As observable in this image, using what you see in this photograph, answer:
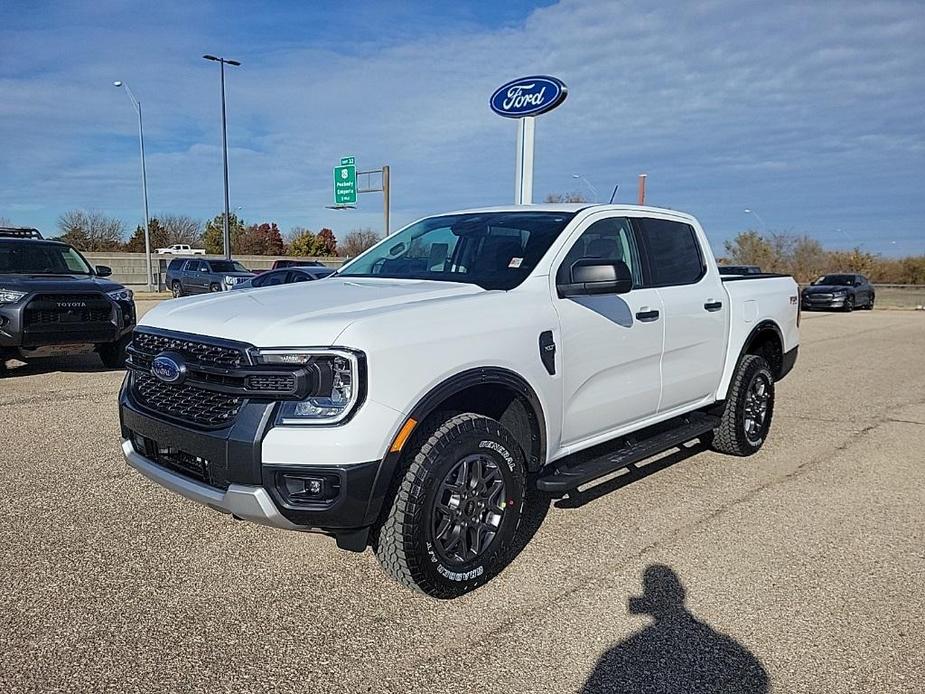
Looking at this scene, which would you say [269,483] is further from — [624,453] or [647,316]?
[647,316]

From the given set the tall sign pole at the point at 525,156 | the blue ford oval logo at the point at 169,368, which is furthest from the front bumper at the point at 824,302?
the blue ford oval logo at the point at 169,368

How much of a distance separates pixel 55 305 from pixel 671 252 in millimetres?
6723

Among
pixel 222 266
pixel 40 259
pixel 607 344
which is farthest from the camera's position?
pixel 222 266

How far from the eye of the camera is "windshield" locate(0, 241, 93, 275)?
Result: 8977 millimetres

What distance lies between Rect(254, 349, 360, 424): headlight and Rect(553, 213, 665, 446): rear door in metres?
1.35

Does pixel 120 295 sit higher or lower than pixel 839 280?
higher

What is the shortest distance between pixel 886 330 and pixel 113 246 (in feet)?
186

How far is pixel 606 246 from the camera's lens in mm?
4629

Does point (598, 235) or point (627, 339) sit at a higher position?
point (598, 235)

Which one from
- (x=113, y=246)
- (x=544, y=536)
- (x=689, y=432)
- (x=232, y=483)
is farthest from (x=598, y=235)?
(x=113, y=246)

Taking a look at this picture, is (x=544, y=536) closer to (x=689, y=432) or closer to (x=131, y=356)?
(x=689, y=432)

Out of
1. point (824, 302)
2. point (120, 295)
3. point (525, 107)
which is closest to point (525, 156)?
point (525, 107)

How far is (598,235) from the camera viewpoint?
4.55 m

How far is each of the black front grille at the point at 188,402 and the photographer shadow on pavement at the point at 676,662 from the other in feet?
5.96
